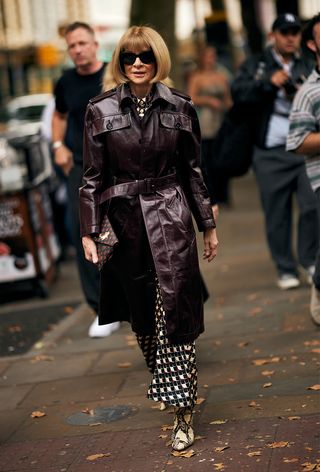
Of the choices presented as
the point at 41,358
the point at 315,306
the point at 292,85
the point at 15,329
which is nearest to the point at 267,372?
the point at 315,306

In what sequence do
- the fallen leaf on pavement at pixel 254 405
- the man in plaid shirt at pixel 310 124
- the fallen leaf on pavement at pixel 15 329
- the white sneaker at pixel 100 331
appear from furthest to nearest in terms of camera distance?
1. the fallen leaf on pavement at pixel 15 329
2. the white sneaker at pixel 100 331
3. the man in plaid shirt at pixel 310 124
4. the fallen leaf on pavement at pixel 254 405

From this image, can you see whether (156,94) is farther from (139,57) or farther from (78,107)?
(78,107)

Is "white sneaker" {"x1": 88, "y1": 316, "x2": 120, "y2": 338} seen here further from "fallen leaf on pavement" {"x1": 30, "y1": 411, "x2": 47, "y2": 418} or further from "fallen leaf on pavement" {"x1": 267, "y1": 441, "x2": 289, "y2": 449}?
"fallen leaf on pavement" {"x1": 267, "y1": 441, "x2": 289, "y2": 449}

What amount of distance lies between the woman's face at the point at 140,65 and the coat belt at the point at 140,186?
0.48 meters

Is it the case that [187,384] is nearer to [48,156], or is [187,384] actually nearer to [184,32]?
[48,156]

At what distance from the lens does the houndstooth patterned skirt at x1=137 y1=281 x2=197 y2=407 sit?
16.9 ft

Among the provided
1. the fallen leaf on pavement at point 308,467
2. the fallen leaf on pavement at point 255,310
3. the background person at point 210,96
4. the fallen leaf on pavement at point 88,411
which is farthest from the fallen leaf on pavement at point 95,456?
the background person at point 210,96

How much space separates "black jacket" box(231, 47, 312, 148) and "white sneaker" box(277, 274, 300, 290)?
3.64 ft

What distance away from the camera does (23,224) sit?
9.86 metres

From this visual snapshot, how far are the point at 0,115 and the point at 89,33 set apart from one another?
66.8 ft

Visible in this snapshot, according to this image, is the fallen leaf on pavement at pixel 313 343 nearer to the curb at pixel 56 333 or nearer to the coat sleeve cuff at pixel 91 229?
the curb at pixel 56 333

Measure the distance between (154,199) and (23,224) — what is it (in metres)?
4.77

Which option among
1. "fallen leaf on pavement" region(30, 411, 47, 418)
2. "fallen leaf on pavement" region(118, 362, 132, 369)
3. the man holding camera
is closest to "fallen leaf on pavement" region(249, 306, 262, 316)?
the man holding camera

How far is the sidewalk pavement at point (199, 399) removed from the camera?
16.6 feet
